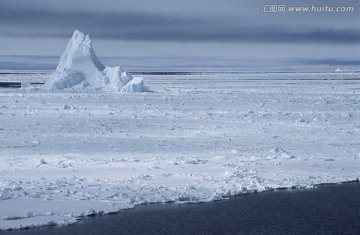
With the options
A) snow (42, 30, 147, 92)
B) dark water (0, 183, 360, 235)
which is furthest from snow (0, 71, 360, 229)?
snow (42, 30, 147, 92)

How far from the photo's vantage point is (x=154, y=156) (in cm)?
1286

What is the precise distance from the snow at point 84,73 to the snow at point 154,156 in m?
11.4

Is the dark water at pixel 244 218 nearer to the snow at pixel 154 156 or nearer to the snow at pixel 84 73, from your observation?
the snow at pixel 154 156

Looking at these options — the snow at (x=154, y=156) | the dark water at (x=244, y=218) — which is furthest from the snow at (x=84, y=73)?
the dark water at (x=244, y=218)

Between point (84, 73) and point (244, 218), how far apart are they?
1153 inches

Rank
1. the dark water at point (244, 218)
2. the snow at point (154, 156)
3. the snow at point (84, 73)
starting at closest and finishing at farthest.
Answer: the dark water at point (244, 218), the snow at point (154, 156), the snow at point (84, 73)

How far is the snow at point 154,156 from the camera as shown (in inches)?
363

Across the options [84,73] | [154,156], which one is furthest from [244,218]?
[84,73]

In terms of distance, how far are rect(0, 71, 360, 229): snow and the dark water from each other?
32cm

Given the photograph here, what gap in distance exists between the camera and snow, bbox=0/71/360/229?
9219mm

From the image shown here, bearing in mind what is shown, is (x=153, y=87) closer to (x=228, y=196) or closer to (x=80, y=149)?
(x=80, y=149)

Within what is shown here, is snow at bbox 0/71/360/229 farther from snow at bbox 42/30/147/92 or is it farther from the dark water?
snow at bbox 42/30/147/92

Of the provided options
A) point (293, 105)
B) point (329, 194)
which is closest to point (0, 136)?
point (329, 194)

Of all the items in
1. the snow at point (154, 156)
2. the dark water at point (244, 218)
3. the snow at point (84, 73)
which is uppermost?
the snow at point (84, 73)
